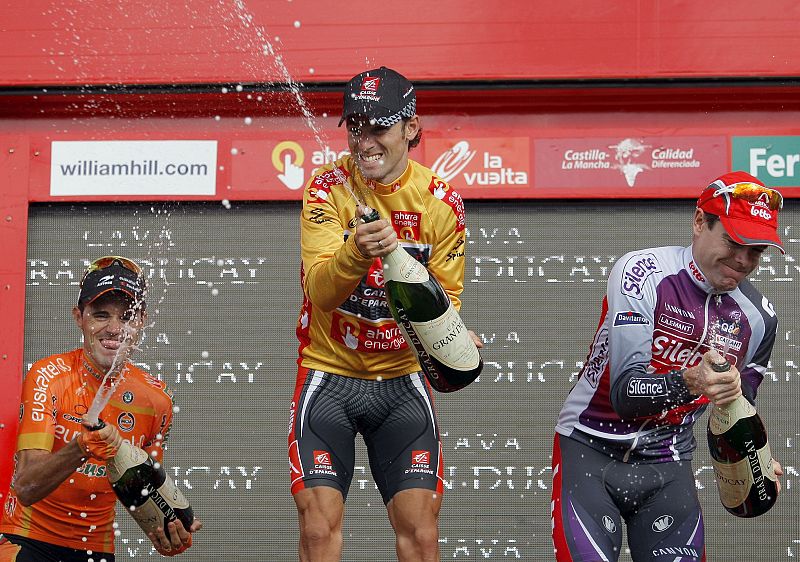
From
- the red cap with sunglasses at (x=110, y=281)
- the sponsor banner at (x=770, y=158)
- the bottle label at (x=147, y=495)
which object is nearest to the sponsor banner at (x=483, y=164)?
the sponsor banner at (x=770, y=158)

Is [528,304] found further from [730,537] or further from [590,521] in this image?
[590,521]

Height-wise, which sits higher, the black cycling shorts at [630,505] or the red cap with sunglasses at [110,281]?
the red cap with sunglasses at [110,281]

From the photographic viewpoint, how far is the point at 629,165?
6.48 m

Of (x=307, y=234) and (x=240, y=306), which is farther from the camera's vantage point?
(x=240, y=306)

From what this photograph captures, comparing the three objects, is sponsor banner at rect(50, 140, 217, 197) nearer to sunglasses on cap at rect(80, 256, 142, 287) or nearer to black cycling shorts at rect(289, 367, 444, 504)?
sunglasses on cap at rect(80, 256, 142, 287)

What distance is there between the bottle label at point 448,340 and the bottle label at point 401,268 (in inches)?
6.6

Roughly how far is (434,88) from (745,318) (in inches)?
108

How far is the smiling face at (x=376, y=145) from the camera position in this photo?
4316 millimetres

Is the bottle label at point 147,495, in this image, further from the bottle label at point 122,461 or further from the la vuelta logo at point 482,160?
the la vuelta logo at point 482,160

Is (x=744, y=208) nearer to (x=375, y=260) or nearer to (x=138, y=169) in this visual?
(x=375, y=260)

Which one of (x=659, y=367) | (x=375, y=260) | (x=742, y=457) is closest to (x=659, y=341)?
(x=659, y=367)

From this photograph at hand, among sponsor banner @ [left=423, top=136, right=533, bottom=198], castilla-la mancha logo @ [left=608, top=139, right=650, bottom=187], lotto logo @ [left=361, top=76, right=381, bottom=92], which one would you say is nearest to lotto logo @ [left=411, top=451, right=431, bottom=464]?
lotto logo @ [left=361, top=76, right=381, bottom=92]

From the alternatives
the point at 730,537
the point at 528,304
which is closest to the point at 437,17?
the point at 528,304

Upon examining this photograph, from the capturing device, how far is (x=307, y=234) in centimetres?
435
